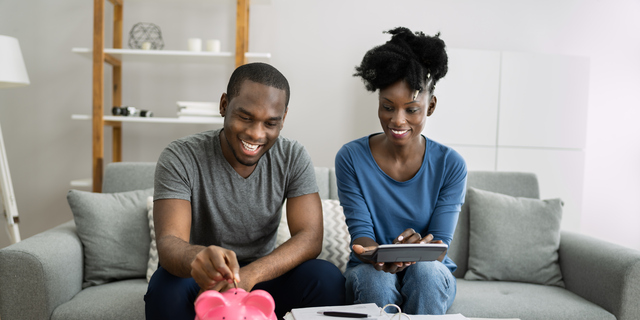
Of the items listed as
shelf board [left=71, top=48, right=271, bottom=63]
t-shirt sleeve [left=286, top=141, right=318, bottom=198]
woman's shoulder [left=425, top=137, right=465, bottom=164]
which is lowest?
t-shirt sleeve [left=286, top=141, right=318, bottom=198]

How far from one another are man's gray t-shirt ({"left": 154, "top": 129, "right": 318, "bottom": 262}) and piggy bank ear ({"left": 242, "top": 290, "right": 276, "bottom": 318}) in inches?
21.5

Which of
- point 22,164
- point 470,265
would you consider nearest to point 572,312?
point 470,265

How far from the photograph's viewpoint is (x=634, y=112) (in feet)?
10.1

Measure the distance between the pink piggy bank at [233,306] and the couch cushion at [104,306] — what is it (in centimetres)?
87

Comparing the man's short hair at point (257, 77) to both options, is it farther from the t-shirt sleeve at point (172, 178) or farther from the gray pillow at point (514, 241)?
the gray pillow at point (514, 241)

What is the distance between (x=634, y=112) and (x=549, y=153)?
0.87 meters

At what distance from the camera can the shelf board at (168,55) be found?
2.51 metres

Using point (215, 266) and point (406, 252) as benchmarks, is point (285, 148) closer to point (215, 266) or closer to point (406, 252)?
point (406, 252)

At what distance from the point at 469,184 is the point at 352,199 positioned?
919mm

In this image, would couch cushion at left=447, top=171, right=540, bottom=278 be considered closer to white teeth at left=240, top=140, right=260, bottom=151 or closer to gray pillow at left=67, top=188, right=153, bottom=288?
white teeth at left=240, top=140, right=260, bottom=151

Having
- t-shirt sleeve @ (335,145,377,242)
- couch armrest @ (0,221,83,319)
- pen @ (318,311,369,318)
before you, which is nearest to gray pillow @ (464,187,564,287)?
t-shirt sleeve @ (335,145,377,242)

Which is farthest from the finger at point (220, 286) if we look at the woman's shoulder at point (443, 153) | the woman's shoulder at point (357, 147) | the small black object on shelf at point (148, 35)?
the small black object on shelf at point (148, 35)

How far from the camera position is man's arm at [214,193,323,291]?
121 centimetres

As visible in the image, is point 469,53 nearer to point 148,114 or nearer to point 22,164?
point 148,114
